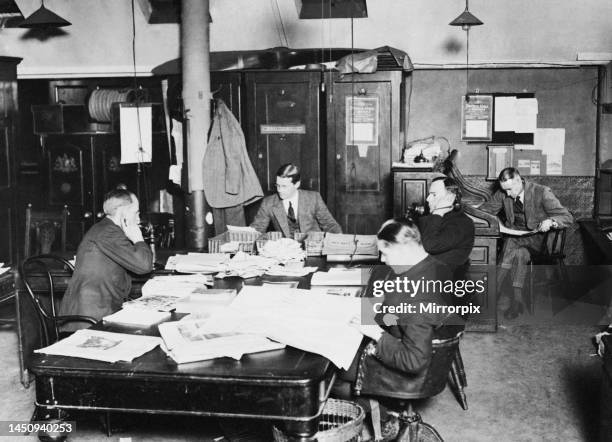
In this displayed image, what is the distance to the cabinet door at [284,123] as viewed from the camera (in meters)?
6.61

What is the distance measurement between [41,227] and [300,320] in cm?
355

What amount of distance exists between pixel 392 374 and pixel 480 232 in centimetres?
275

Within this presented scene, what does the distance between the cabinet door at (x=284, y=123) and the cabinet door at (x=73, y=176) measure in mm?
1914

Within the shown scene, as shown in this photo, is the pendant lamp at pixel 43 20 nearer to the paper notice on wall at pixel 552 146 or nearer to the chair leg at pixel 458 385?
the chair leg at pixel 458 385

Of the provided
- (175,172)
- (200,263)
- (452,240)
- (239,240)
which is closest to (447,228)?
(452,240)

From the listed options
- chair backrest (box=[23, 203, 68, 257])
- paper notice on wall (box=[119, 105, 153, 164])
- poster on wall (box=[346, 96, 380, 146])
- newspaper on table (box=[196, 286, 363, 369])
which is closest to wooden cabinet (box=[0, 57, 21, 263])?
chair backrest (box=[23, 203, 68, 257])

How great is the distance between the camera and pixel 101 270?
12.0ft

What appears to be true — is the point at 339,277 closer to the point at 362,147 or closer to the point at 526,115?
the point at 362,147

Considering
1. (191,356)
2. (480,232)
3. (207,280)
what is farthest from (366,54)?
(191,356)

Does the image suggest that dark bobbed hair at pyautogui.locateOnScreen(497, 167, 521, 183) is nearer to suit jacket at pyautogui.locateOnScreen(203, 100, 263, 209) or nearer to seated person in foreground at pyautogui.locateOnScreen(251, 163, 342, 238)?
seated person in foreground at pyautogui.locateOnScreen(251, 163, 342, 238)

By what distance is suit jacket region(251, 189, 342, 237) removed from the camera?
5.43m

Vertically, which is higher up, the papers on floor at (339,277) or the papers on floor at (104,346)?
the papers on floor at (339,277)

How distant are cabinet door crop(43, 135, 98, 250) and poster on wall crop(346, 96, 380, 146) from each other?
285 cm

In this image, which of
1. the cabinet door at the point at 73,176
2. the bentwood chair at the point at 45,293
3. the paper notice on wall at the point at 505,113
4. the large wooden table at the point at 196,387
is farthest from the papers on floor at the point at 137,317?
the paper notice on wall at the point at 505,113
